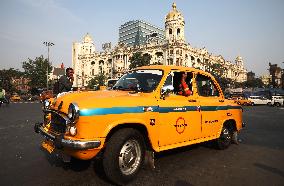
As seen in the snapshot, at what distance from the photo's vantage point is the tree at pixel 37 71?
78562 mm

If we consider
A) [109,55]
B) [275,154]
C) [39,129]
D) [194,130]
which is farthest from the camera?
[109,55]

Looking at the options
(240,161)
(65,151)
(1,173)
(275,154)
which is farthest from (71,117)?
(275,154)

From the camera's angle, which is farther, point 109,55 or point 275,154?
point 109,55

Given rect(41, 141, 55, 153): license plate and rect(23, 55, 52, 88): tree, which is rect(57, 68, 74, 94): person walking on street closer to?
rect(41, 141, 55, 153): license plate

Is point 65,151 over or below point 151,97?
below

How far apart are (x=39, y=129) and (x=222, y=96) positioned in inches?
177

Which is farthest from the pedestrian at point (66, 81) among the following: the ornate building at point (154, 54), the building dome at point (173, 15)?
the building dome at point (173, 15)

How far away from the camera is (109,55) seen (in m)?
116

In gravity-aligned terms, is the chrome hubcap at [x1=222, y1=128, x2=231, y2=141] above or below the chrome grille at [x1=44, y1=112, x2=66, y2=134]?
below

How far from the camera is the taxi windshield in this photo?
478 centimetres

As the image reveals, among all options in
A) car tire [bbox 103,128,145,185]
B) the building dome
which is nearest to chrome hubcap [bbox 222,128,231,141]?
car tire [bbox 103,128,145,185]

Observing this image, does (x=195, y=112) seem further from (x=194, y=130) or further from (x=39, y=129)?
(x=39, y=129)

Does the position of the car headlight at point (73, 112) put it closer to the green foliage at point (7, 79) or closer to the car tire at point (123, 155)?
the car tire at point (123, 155)

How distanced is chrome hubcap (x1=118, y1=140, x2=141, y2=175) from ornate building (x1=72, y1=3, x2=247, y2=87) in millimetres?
64228
